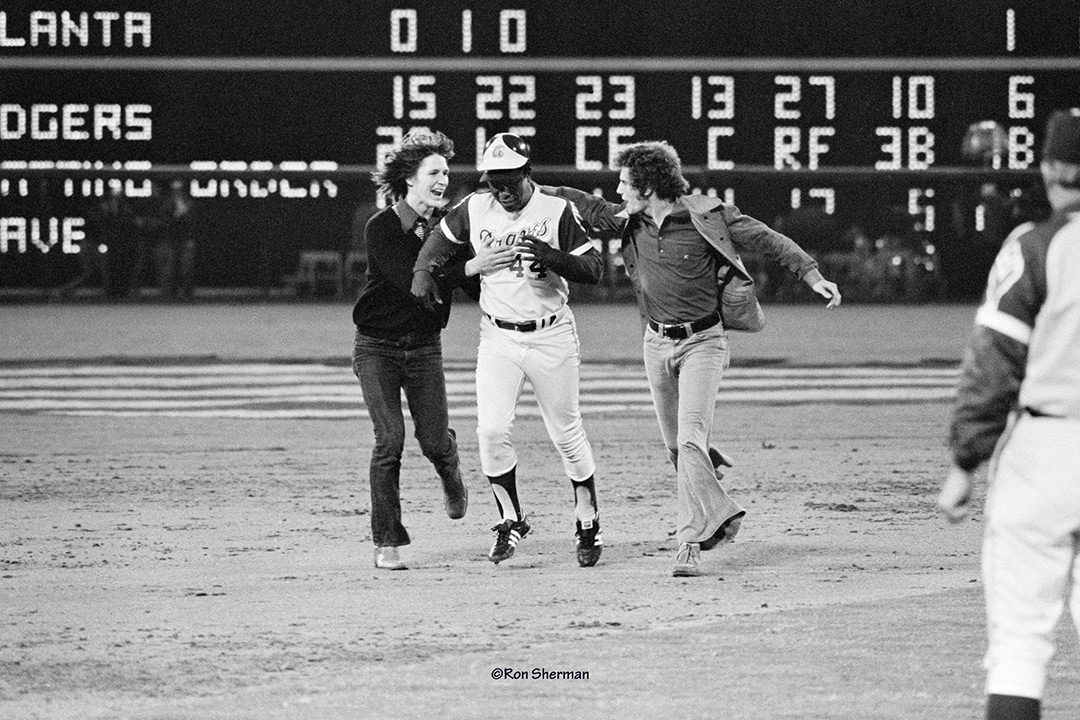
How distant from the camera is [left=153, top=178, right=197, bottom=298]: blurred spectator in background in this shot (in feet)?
89.0

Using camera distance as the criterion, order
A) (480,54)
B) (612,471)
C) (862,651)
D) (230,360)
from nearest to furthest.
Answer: (862,651) < (612,471) < (230,360) < (480,54)

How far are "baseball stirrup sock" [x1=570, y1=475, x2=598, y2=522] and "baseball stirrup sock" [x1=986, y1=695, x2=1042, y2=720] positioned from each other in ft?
12.8

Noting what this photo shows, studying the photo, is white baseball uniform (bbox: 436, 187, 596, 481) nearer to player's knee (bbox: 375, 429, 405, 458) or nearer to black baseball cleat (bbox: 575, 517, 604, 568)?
black baseball cleat (bbox: 575, 517, 604, 568)

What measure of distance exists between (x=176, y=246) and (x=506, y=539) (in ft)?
66.7

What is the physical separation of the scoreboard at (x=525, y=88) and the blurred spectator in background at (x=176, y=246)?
284 millimetres

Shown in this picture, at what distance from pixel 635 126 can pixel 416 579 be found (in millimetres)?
19093

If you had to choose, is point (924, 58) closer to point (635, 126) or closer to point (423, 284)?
point (635, 126)

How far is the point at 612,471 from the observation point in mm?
11812

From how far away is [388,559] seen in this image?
8.47 metres

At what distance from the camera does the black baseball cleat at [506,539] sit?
8.58 metres

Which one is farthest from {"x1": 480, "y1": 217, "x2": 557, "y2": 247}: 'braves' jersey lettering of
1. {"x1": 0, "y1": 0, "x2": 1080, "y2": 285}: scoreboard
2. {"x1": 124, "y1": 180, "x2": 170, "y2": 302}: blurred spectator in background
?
{"x1": 124, "y1": 180, "x2": 170, "y2": 302}: blurred spectator in background

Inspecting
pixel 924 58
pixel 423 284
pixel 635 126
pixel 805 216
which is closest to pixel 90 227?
pixel 635 126

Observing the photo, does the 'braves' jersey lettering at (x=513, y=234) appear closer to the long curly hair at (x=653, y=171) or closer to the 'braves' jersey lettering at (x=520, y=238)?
the 'braves' jersey lettering at (x=520, y=238)

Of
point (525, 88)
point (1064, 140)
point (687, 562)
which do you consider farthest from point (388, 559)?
point (525, 88)
